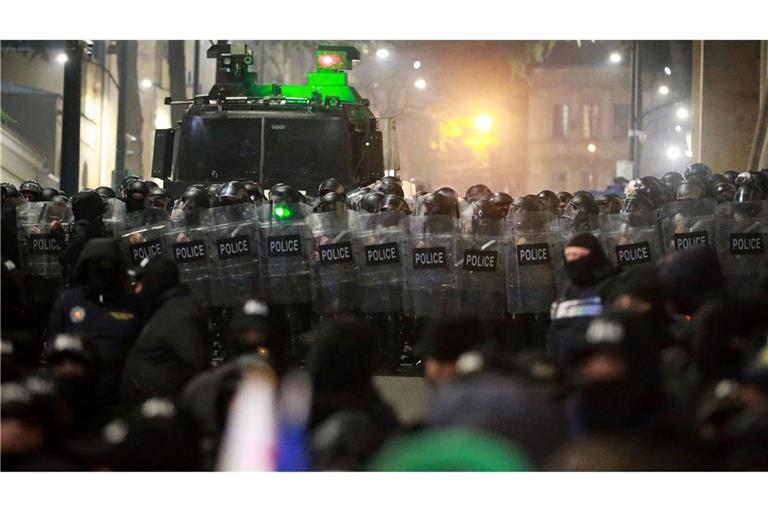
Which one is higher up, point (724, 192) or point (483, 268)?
point (724, 192)

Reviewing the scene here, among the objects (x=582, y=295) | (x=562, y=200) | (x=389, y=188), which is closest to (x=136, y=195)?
(x=389, y=188)

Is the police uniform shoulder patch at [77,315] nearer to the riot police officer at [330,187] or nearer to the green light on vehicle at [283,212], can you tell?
the green light on vehicle at [283,212]

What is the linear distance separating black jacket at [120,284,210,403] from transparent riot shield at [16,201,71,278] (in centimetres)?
585

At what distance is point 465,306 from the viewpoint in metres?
14.3

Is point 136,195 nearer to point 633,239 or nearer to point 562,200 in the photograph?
point 562,200

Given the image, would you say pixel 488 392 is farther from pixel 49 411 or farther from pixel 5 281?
pixel 5 281

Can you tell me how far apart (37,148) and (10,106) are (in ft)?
4.76

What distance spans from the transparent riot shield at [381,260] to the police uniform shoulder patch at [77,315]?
4906 millimetres

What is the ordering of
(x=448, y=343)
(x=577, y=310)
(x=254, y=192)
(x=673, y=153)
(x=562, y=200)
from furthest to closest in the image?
(x=673, y=153), (x=562, y=200), (x=254, y=192), (x=577, y=310), (x=448, y=343)

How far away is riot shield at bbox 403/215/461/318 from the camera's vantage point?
46.8 ft

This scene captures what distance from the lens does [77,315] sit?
32.6 ft

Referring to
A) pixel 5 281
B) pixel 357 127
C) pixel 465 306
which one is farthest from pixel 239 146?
pixel 5 281

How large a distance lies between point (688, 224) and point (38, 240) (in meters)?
7.03

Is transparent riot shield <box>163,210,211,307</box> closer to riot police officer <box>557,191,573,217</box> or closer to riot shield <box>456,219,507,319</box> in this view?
riot shield <box>456,219,507,319</box>
